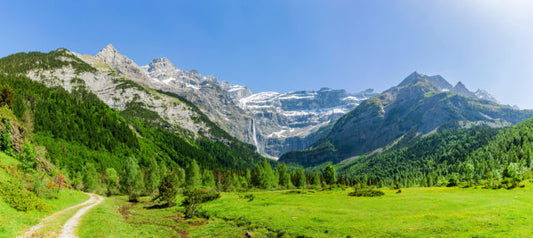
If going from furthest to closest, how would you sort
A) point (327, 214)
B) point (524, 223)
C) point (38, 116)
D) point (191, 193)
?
point (38, 116)
point (191, 193)
point (327, 214)
point (524, 223)

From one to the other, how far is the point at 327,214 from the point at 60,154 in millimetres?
148582

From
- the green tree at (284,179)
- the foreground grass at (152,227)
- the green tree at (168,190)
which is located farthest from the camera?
the green tree at (284,179)

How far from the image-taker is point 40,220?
27812mm

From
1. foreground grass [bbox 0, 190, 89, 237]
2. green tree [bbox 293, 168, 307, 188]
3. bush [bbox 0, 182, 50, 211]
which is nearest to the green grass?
foreground grass [bbox 0, 190, 89, 237]

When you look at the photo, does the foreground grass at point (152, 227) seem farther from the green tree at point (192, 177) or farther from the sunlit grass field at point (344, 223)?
the green tree at point (192, 177)

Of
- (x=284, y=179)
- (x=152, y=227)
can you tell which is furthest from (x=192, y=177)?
(x=152, y=227)

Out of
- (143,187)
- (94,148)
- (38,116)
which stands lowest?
(143,187)

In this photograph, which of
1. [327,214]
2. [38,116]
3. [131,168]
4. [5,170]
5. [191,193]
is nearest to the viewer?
[5,170]

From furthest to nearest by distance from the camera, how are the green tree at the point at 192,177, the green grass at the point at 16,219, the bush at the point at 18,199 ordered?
the green tree at the point at 192,177 → the bush at the point at 18,199 → the green grass at the point at 16,219

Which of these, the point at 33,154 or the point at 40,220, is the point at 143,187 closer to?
the point at 33,154

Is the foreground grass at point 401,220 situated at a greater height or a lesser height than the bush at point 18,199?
lesser

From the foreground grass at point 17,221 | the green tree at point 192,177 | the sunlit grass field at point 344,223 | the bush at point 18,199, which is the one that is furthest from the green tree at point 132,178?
the foreground grass at point 17,221

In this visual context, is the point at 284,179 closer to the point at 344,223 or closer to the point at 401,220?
the point at 344,223

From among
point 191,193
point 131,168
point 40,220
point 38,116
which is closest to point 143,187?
point 131,168
